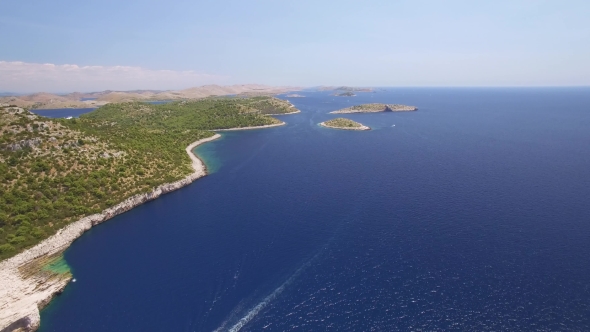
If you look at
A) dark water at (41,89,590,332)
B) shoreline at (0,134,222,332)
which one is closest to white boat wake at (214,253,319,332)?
dark water at (41,89,590,332)

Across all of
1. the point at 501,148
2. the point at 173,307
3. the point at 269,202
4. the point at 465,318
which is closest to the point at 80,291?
the point at 173,307

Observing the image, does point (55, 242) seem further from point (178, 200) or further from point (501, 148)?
point (501, 148)

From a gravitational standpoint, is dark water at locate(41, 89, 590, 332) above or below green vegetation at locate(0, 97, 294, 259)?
below

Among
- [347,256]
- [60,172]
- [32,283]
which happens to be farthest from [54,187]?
[347,256]

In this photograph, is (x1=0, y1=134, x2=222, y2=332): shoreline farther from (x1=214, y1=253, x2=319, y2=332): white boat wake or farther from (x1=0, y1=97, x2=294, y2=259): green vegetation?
(x1=214, y1=253, x2=319, y2=332): white boat wake

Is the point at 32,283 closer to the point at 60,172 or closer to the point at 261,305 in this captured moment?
the point at 60,172
